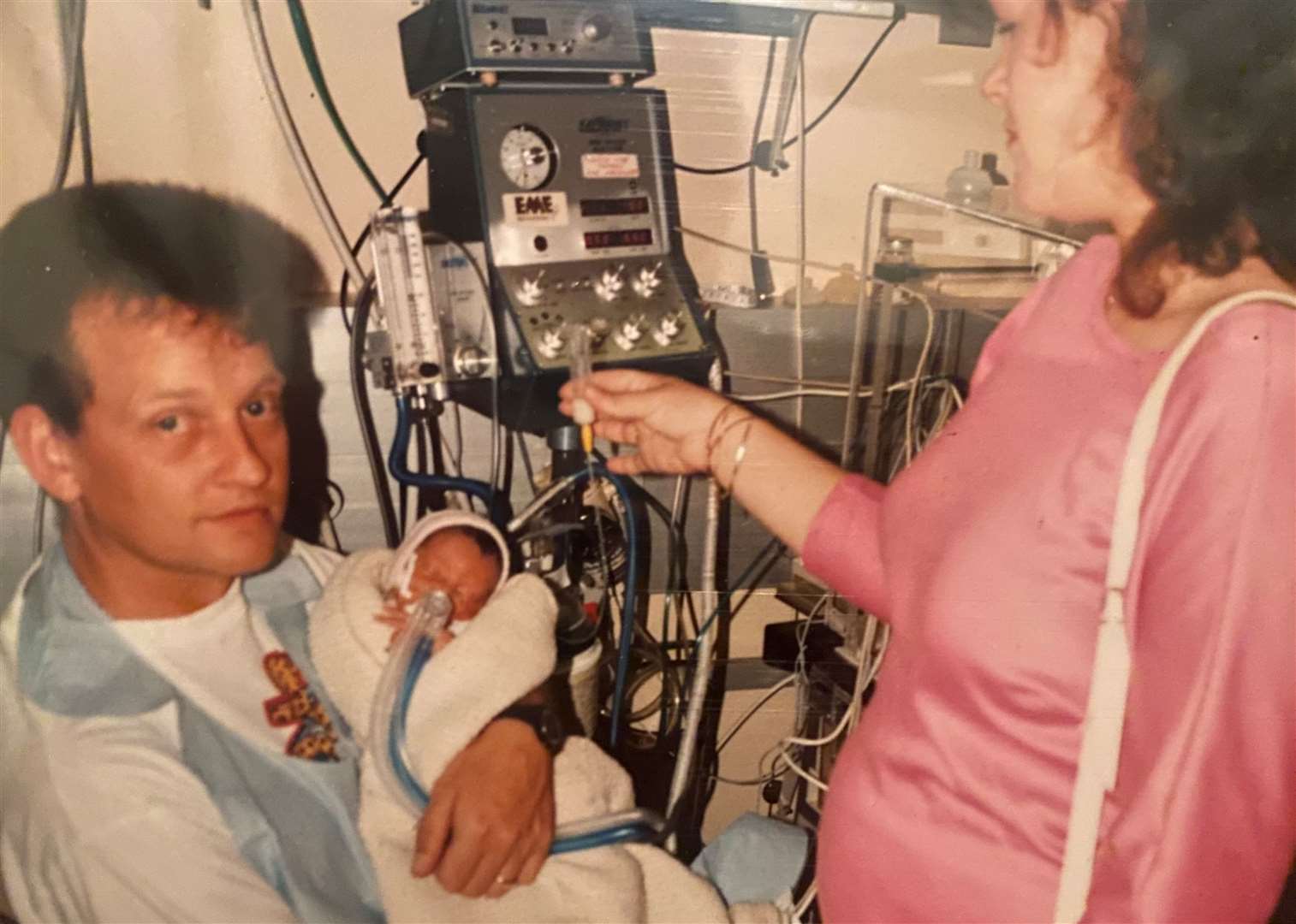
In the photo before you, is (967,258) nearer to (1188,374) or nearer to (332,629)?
(1188,374)

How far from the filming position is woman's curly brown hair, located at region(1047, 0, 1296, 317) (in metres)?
0.61

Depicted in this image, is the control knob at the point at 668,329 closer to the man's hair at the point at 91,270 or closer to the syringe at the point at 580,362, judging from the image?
the syringe at the point at 580,362

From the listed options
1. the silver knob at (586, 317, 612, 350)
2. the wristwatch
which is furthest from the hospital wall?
the wristwatch

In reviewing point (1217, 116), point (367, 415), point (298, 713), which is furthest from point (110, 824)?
point (1217, 116)

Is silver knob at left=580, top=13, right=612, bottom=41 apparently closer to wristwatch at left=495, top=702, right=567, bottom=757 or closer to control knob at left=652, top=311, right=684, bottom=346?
control knob at left=652, top=311, right=684, bottom=346

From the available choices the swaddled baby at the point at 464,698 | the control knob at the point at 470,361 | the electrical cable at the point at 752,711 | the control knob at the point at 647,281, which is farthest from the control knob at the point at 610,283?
the electrical cable at the point at 752,711

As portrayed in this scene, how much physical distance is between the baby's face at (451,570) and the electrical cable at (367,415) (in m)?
0.10

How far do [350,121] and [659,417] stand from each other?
0.41 meters

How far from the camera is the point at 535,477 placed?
94 cm

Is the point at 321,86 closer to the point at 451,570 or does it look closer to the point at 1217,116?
the point at 451,570

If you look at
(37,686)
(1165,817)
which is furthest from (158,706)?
(1165,817)

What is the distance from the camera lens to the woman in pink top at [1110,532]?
0.55m

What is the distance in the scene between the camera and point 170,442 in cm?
69

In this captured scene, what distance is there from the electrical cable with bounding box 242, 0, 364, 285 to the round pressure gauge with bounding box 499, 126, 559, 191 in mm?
182
